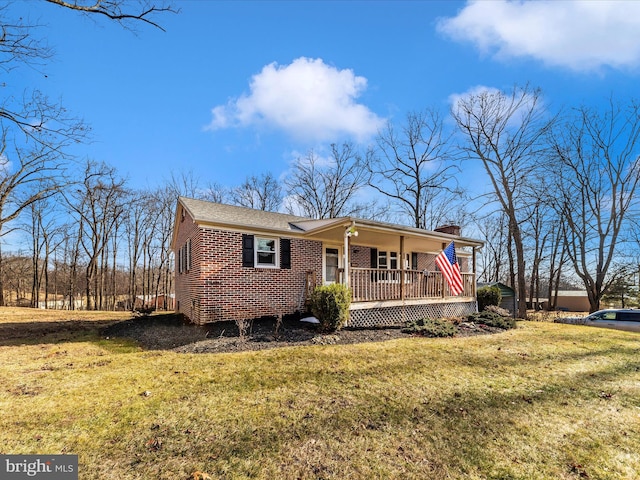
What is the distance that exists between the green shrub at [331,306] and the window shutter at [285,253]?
2.46 m

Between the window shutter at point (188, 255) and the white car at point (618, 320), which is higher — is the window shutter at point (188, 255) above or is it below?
above

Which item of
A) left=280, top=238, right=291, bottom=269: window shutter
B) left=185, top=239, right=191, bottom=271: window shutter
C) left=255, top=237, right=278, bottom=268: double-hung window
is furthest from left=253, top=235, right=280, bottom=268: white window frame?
left=185, top=239, right=191, bottom=271: window shutter

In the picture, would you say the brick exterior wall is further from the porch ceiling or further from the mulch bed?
the porch ceiling

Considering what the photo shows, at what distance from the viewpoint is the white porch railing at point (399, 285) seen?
10992 mm

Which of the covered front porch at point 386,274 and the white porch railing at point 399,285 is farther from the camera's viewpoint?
the white porch railing at point 399,285

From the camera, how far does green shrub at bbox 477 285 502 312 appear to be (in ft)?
52.0

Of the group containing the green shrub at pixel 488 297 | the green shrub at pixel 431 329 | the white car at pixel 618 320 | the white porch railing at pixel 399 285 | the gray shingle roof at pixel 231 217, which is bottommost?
the white car at pixel 618 320

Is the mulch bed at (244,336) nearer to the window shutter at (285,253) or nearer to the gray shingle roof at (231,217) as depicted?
the window shutter at (285,253)

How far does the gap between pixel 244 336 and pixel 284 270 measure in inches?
142

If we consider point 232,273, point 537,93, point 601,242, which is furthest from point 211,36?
point 601,242

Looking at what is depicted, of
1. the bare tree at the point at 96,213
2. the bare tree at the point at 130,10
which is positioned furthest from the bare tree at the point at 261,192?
the bare tree at the point at 130,10

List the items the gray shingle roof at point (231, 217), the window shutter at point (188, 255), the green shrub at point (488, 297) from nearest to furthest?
the gray shingle roof at point (231, 217)
the window shutter at point (188, 255)
the green shrub at point (488, 297)

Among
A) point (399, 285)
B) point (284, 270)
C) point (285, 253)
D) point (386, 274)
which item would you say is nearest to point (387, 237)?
point (386, 274)

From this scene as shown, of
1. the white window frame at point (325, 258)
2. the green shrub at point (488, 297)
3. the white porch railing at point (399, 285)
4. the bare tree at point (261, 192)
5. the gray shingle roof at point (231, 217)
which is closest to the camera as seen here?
the gray shingle roof at point (231, 217)
